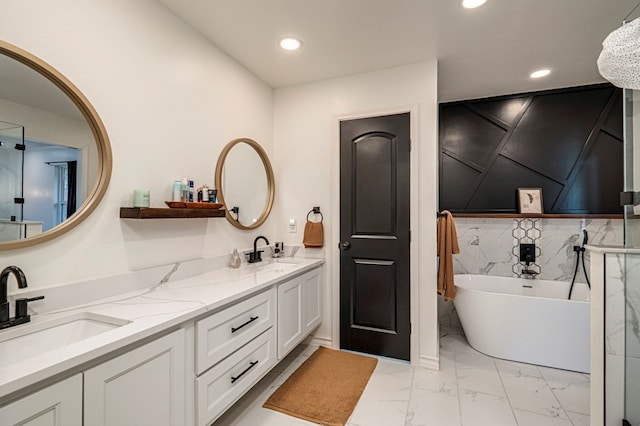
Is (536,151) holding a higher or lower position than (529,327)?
higher

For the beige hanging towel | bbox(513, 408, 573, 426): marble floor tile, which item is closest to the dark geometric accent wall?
the beige hanging towel

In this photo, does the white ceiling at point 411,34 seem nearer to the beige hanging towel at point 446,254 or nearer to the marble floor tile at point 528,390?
the beige hanging towel at point 446,254

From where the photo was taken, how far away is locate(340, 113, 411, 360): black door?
256cm

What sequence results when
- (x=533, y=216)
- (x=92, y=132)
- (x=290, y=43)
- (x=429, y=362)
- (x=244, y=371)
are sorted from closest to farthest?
(x=92, y=132) < (x=244, y=371) < (x=290, y=43) < (x=429, y=362) < (x=533, y=216)

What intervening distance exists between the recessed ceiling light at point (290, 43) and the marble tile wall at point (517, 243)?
2.52 meters

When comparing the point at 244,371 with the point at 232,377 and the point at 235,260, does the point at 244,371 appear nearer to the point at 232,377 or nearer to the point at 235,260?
the point at 232,377

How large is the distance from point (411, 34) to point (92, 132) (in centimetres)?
212

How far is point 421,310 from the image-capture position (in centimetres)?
251

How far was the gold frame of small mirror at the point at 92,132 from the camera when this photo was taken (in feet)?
4.09

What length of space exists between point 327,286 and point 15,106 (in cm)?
239

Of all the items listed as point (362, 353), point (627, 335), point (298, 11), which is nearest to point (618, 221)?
point (627, 335)

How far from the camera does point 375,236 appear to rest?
2.66 meters

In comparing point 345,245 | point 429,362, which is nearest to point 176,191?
point 345,245

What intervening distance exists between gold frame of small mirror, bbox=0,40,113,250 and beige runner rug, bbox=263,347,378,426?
5.23 feet
